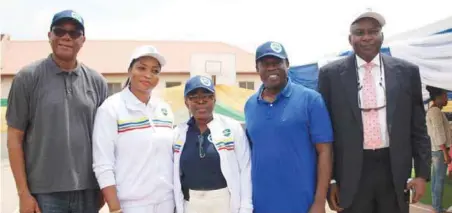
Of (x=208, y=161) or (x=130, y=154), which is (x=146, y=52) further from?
(x=208, y=161)

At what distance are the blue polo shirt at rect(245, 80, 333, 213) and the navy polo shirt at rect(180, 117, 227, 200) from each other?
0.95 ft

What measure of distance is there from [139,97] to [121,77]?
23.0m

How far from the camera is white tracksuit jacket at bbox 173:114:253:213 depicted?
2.97 metres

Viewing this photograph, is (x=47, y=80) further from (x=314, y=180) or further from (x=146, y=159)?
(x=314, y=180)

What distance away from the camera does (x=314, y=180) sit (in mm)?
2945

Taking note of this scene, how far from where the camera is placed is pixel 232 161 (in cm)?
300

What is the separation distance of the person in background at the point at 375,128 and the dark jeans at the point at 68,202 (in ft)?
5.92

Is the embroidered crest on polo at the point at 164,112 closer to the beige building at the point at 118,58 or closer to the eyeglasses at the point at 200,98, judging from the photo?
the eyeglasses at the point at 200,98

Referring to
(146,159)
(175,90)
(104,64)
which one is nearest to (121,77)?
(104,64)

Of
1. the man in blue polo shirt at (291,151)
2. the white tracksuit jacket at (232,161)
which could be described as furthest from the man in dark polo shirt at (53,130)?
the man in blue polo shirt at (291,151)

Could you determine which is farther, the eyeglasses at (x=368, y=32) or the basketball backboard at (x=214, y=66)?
the basketball backboard at (x=214, y=66)

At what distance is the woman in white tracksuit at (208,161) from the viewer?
9.66ft

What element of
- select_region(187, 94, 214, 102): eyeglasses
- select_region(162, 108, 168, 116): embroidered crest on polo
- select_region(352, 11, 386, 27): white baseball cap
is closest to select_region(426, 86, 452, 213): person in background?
select_region(352, 11, 386, 27): white baseball cap

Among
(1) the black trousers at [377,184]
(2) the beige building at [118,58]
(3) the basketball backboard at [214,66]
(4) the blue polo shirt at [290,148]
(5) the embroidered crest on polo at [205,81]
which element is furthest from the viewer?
(2) the beige building at [118,58]
